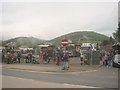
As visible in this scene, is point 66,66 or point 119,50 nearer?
point 66,66

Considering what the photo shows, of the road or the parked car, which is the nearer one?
the road

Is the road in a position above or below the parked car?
below

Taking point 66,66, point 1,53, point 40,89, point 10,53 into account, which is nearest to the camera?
point 40,89

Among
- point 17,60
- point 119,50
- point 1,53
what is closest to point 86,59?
point 119,50

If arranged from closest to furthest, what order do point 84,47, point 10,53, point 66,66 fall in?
point 66,66, point 10,53, point 84,47

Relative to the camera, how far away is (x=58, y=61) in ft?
108

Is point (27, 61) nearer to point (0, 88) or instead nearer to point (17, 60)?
point (17, 60)

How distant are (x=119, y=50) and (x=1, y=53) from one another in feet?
48.6

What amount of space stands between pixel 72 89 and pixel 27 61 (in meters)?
23.4

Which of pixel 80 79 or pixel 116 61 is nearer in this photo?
pixel 80 79

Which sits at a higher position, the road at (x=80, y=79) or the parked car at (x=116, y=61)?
the parked car at (x=116, y=61)

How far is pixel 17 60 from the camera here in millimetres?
37844

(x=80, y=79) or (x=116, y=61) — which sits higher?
(x=116, y=61)

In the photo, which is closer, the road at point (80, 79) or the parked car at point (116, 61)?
the road at point (80, 79)
